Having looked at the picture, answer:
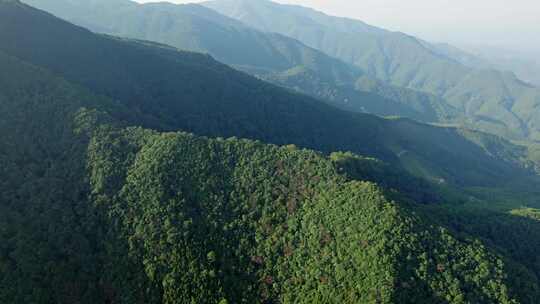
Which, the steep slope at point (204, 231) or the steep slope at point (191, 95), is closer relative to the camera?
the steep slope at point (204, 231)

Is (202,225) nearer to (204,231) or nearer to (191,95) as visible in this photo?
(204,231)

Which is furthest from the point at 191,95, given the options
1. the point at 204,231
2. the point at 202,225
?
the point at 204,231

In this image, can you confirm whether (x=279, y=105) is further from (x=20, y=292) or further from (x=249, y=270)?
(x=20, y=292)

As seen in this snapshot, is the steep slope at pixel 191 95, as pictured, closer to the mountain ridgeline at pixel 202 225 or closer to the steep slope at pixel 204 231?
the mountain ridgeline at pixel 202 225

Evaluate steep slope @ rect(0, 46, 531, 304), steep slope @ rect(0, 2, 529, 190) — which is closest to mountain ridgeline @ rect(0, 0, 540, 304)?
steep slope @ rect(0, 46, 531, 304)

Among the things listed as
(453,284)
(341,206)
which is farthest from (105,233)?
(453,284)

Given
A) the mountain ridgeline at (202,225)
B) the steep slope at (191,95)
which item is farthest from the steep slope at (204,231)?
the steep slope at (191,95)

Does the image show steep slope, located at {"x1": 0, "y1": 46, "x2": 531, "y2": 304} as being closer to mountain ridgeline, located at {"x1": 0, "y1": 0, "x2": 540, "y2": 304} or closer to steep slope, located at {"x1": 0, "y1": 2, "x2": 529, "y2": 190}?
mountain ridgeline, located at {"x1": 0, "y1": 0, "x2": 540, "y2": 304}
